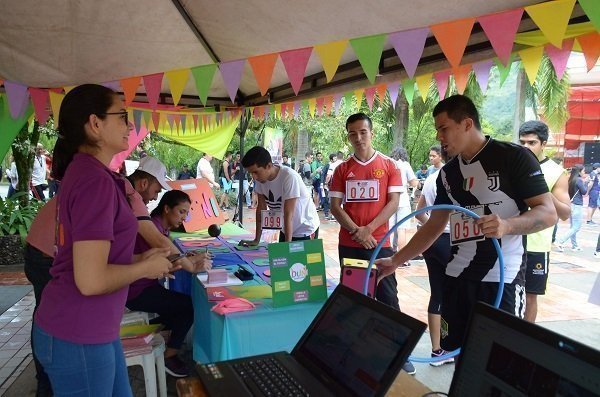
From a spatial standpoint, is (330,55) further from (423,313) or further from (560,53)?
(423,313)

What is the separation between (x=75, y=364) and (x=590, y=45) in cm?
288

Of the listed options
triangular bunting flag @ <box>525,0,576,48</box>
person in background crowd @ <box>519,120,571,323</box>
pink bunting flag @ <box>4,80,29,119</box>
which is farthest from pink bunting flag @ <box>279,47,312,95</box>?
pink bunting flag @ <box>4,80,29,119</box>

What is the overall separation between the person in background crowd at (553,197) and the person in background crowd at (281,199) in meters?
1.61

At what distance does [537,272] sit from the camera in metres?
2.91

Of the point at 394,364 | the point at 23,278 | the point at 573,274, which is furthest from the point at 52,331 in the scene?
the point at 573,274

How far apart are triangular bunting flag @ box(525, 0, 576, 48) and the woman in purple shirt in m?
1.85

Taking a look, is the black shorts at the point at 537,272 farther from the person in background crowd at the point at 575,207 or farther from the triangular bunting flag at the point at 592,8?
the person in background crowd at the point at 575,207

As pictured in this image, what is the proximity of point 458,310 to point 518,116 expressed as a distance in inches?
332

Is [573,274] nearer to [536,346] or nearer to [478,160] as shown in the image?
[478,160]

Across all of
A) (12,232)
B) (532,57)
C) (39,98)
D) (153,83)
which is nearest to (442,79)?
(532,57)

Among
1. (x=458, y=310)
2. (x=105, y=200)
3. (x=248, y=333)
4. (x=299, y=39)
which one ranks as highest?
(x=299, y=39)

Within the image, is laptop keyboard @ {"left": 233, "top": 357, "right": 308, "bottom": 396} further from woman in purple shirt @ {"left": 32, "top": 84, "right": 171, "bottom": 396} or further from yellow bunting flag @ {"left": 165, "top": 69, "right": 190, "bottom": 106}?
yellow bunting flag @ {"left": 165, "top": 69, "right": 190, "bottom": 106}

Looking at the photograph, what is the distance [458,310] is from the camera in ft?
5.80

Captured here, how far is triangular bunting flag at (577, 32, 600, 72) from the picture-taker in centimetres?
232
